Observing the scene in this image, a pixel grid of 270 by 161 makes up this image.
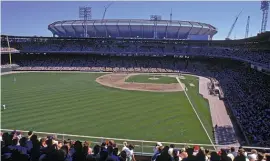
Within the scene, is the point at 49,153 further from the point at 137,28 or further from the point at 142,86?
the point at 137,28

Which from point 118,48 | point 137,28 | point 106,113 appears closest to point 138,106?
point 106,113

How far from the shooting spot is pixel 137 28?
122188 millimetres

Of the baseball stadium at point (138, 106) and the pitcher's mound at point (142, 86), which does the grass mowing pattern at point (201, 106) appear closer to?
the baseball stadium at point (138, 106)

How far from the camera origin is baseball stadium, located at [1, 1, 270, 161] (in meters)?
9.20

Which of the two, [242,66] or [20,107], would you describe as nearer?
[20,107]

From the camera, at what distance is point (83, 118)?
26516 mm

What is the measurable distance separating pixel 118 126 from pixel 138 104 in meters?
9.07

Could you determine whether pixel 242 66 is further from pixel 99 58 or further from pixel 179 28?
pixel 179 28

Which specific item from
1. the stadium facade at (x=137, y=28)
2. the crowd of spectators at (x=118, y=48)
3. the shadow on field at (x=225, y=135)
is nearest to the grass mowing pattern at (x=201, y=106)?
the shadow on field at (x=225, y=135)

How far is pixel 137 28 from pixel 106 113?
97.1m

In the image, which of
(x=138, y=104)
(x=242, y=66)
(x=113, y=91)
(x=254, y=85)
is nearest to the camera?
(x=138, y=104)

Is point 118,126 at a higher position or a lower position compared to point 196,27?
lower

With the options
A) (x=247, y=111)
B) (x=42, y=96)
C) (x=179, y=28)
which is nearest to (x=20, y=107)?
(x=42, y=96)

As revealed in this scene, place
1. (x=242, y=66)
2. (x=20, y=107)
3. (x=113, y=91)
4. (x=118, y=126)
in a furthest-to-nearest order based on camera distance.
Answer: (x=242, y=66) < (x=113, y=91) < (x=20, y=107) < (x=118, y=126)
